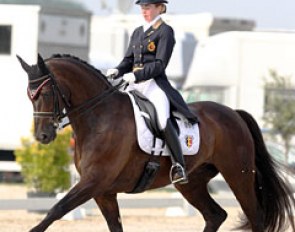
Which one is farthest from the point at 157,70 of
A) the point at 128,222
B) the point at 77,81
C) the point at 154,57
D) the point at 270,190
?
the point at 128,222

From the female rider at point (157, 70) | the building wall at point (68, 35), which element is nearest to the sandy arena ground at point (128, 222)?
the female rider at point (157, 70)

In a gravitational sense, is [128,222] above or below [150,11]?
below

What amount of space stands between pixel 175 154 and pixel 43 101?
4.38 feet

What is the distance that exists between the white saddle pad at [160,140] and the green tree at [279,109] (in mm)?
17093

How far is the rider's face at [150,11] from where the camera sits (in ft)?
27.9

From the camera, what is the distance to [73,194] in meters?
7.84

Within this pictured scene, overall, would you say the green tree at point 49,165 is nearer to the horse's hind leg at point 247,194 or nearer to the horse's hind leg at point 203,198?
the horse's hind leg at point 203,198

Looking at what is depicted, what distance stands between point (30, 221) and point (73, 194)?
20.0ft

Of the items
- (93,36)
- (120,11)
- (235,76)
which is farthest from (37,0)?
(120,11)

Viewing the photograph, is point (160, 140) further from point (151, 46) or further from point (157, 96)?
point (151, 46)

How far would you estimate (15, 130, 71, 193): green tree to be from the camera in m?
15.1

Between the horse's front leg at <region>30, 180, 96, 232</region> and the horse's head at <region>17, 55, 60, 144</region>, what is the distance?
453 millimetres

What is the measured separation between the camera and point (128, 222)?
1433 centimetres

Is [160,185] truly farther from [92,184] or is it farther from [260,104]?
[260,104]
